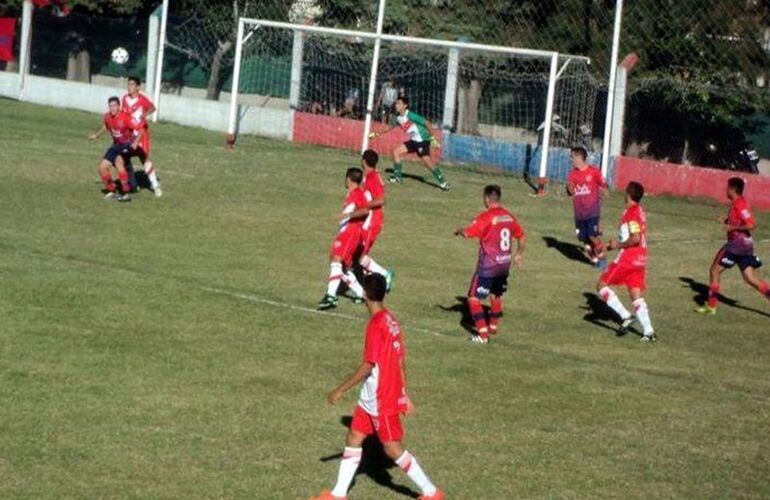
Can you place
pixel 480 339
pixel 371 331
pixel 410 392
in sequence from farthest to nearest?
pixel 480 339
pixel 410 392
pixel 371 331

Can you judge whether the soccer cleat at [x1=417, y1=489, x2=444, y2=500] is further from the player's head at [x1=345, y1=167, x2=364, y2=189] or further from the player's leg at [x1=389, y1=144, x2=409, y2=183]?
the player's leg at [x1=389, y1=144, x2=409, y2=183]

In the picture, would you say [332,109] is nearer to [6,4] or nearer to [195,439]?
[6,4]

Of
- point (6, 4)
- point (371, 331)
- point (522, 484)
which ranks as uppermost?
point (6, 4)

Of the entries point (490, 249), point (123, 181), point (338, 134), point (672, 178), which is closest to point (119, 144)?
point (123, 181)

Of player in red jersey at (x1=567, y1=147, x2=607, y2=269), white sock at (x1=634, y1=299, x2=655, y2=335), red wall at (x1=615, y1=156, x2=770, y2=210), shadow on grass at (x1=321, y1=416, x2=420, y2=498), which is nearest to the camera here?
shadow on grass at (x1=321, y1=416, x2=420, y2=498)

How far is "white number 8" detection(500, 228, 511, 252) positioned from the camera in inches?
810

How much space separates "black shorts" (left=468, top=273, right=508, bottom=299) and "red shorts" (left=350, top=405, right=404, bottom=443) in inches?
303

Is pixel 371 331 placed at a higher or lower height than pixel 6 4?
lower

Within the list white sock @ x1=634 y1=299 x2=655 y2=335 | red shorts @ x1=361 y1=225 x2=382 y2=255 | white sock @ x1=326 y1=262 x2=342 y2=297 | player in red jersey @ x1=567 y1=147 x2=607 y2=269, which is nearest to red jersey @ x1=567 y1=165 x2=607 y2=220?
player in red jersey @ x1=567 y1=147 x2=607 y2=269

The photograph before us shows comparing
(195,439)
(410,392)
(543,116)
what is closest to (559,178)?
(543,116)

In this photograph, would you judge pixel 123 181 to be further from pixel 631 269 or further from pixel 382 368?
pixel 382 368

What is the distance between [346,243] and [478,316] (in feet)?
8.67

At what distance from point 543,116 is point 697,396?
74.6 ft

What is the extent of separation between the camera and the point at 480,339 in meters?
20.9
